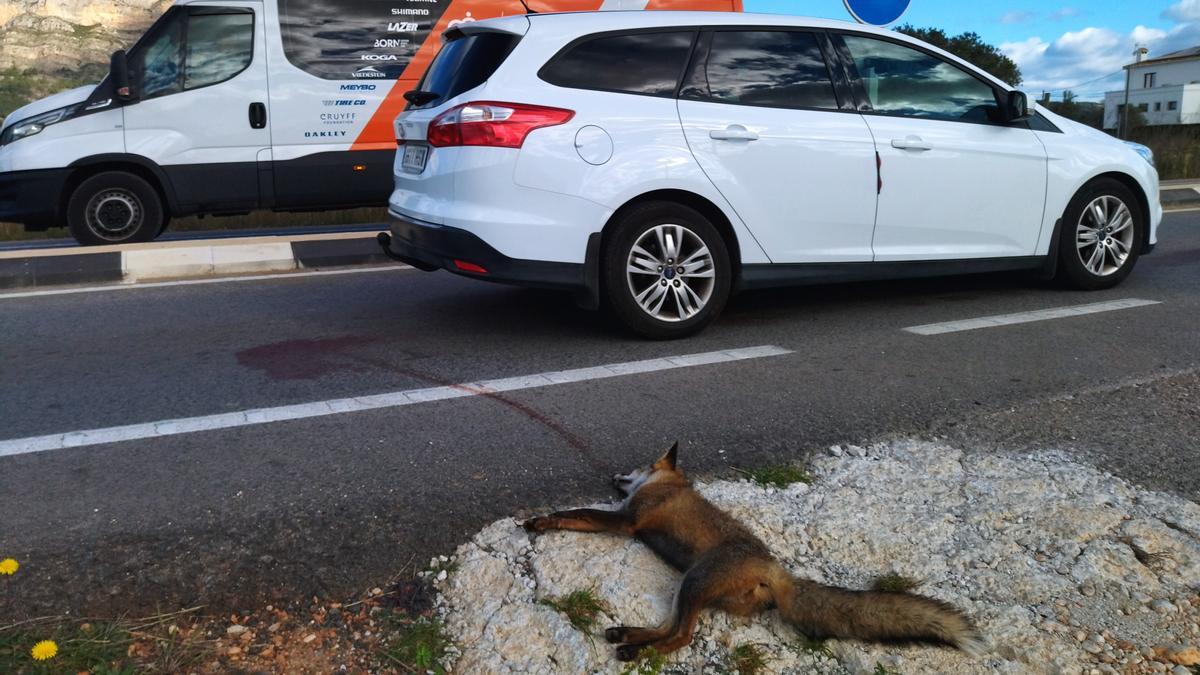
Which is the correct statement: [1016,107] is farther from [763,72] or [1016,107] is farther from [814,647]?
[814,647]

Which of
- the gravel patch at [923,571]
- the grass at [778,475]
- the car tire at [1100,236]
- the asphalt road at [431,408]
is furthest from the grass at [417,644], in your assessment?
the car tire at [1100,236]

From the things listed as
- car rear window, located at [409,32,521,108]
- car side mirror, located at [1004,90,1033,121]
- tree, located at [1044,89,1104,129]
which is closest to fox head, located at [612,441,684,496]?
car rear window, located at [409,32,521,108]

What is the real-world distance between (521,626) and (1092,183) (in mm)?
5603

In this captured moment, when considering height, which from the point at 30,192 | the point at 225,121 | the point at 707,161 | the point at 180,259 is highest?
the point at 225,121

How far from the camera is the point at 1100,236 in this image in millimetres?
7004

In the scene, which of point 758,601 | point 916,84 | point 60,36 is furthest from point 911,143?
point 60,36

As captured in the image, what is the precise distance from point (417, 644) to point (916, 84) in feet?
16.2

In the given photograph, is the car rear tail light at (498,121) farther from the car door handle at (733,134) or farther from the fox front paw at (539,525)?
the fox front paw at (539,525)

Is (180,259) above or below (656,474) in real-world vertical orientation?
above

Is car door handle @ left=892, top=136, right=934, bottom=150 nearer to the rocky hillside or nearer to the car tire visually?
the car tire

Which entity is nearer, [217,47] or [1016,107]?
[1016,107]

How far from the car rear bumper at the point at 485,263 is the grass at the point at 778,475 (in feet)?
6.57

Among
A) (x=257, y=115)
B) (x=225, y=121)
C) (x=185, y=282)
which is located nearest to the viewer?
(x=185, y=282)

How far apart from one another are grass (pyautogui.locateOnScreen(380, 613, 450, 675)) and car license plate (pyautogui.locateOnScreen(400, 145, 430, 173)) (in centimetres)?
340
